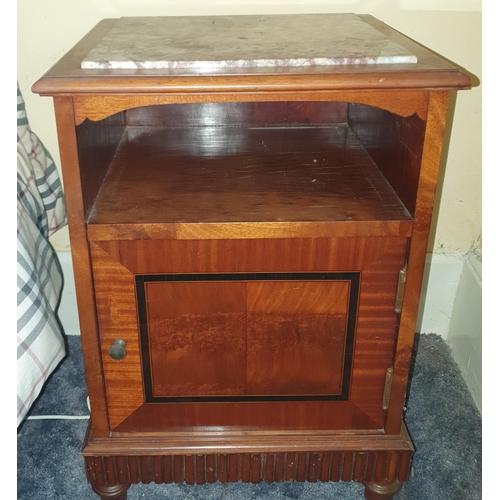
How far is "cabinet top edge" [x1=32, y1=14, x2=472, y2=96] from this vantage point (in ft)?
1.99

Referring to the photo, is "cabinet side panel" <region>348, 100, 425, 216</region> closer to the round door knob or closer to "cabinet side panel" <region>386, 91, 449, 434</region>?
"cabinet side panel" <region>386, 91, 449, 434</region>

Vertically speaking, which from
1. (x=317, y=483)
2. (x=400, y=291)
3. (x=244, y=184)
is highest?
(x=244, y=184)

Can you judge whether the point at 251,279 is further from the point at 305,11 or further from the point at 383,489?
the point at 305,11

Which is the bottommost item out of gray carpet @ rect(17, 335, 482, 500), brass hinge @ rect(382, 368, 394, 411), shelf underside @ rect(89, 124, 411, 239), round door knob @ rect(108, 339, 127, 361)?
gray carpet @ rect(17, 335, 482, 500)

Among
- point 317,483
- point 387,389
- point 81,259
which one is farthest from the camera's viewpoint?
point 317,483

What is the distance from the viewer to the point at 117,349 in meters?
0.78

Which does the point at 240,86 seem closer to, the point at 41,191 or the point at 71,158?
the point at 71,158

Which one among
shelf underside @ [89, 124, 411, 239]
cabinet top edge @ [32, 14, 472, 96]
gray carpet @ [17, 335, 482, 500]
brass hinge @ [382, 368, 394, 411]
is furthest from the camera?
gray carpet @ [17, 335, 482, 500]

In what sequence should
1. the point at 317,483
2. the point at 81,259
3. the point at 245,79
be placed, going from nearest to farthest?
the point at 245,79 < the point at 81,259 < the point at 317,483

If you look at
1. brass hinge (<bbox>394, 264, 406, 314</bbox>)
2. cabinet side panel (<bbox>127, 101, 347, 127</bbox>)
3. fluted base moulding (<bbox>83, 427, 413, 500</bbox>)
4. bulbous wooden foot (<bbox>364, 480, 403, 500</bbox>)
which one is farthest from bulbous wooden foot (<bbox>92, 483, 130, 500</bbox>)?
cabinet side panel (<bbox>127, 101, 347, 127</bbox>)

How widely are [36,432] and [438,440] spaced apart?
2.43ft

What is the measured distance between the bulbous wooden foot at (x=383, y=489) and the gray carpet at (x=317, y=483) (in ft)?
0.15

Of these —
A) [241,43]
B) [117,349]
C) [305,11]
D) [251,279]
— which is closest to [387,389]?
[251,279]

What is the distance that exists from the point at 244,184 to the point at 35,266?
0.38 metres
